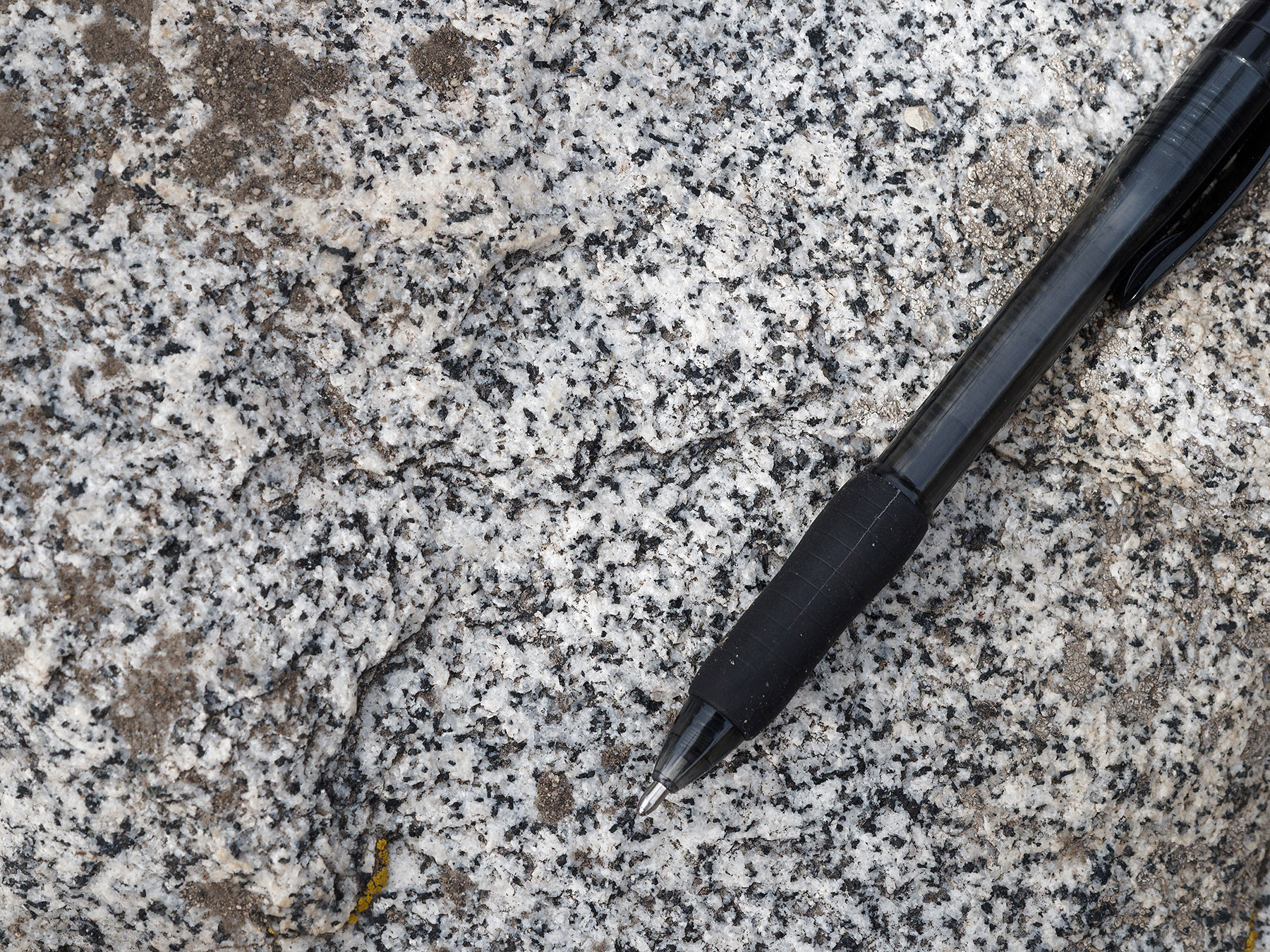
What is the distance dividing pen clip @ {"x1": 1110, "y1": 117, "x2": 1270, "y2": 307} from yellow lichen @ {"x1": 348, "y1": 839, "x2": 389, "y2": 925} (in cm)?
187

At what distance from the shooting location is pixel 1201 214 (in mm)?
1876

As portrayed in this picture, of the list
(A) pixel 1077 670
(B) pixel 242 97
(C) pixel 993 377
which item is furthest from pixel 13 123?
(A) pixel 1077 670

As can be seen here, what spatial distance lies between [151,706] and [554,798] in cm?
74

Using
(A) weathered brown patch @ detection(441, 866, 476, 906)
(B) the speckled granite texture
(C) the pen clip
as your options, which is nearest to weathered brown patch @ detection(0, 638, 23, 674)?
(B) the speckled granite texture

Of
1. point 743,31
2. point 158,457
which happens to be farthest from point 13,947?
point 743,31

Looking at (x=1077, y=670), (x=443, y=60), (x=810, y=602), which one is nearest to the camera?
(x=810, y=602)

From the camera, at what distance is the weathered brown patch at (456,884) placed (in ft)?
5.49

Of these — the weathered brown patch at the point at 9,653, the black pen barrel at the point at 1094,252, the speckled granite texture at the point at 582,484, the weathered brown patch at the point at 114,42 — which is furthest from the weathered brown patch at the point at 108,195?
the black pen barrel at the point at 1094,252

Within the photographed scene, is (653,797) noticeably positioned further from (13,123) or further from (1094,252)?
(13,123)

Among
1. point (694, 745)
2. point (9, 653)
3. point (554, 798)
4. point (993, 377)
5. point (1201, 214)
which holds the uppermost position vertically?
point (1201, 214)

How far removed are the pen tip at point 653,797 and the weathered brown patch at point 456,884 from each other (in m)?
0.37

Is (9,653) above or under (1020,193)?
under

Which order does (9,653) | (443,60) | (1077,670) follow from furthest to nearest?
(1077,670), (443,60), (9,653)

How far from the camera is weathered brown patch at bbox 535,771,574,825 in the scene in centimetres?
169
